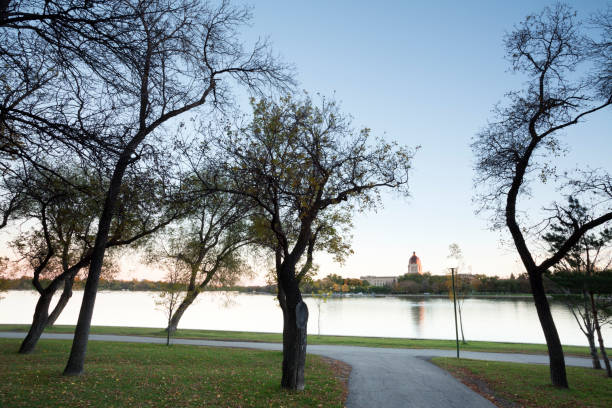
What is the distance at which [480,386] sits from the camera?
11.7 metres

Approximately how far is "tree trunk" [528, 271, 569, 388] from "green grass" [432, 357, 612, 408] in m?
0.32

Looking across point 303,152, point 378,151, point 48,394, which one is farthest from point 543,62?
point 48,394

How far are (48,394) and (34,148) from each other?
6086 mm

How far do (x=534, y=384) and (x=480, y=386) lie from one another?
5.31 feet

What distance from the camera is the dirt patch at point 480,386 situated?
9.69m

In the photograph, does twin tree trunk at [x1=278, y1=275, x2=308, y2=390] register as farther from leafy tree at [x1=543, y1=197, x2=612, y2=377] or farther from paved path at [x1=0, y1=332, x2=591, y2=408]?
leafy tree at [x1=543, y1=197, x2=612, y2=377]

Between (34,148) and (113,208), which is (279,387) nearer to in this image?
(113,208)

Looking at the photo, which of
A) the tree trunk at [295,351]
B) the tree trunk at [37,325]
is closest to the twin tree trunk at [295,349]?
the tree trunk at [295,351]

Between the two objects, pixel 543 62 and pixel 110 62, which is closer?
pixel 110 62

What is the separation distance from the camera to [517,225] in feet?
40.5

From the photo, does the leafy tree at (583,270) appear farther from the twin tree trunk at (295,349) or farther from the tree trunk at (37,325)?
the tree trunk at (37,325)

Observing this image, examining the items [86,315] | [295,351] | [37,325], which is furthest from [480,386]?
[37,325]

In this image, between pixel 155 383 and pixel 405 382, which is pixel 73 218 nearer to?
pixel 155 383

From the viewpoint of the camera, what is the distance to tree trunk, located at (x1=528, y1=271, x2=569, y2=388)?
1105 cm
